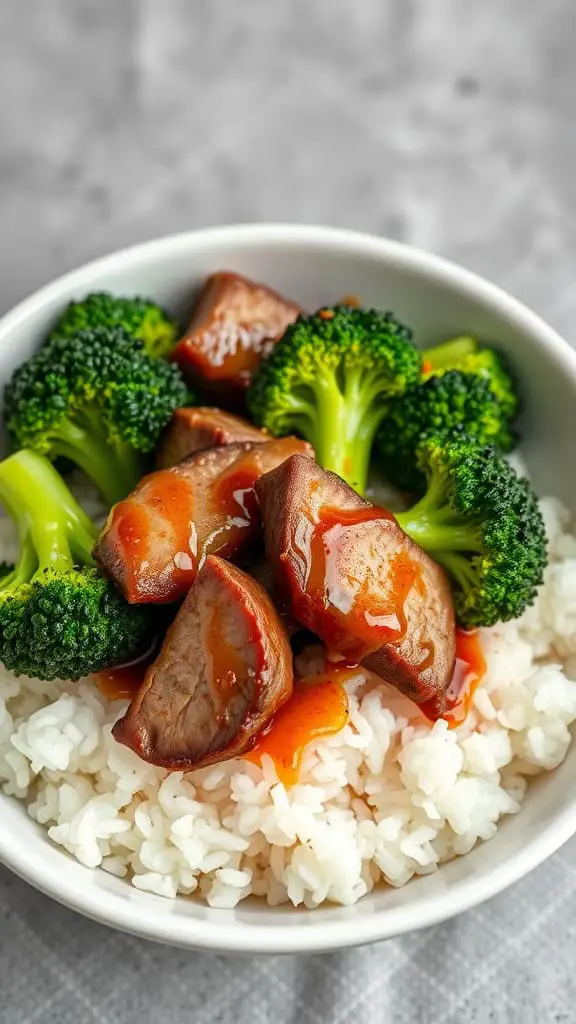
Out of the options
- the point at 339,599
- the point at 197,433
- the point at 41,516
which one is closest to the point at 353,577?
the point at 339,599

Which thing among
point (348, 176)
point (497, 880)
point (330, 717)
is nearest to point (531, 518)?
point (330, 717)

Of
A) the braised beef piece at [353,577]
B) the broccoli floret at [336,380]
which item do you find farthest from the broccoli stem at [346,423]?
the braised beef piece at [353,577]

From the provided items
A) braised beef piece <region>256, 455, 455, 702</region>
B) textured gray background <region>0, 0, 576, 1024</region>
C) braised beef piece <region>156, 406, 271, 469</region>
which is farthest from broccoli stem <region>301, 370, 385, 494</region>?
textured gray background <region>0, 0, 576, 1024</region>

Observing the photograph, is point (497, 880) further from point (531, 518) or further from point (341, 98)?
point (341, 98)

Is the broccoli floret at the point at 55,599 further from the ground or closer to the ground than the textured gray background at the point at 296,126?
closer to the ground

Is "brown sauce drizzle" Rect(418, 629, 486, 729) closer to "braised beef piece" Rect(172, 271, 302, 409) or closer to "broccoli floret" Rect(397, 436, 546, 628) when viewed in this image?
"broccoli floret" Rect(397, 436, 546, 628)

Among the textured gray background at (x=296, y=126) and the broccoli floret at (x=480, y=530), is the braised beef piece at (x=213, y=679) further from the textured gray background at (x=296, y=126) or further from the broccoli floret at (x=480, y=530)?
the textured gray background at (x=296, y=126)
